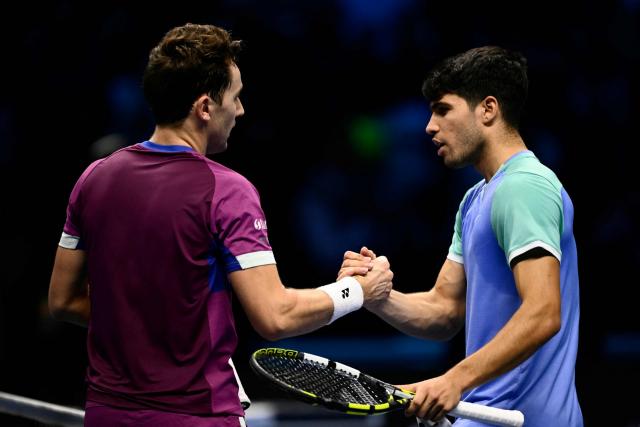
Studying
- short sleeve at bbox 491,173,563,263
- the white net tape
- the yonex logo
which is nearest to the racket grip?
short sleeve at bbox 491,173,563,263

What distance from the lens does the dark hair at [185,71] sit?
126 inches

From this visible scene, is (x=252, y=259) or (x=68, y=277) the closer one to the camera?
(x=252, y=259)

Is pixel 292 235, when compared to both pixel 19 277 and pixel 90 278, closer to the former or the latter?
pixel 19 277

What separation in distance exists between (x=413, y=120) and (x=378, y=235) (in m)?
0.97

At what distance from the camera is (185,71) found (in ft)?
10.5

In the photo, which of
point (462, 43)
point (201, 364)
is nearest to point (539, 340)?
point (201, 364)

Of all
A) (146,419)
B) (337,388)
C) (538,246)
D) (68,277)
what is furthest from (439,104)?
(146,419)

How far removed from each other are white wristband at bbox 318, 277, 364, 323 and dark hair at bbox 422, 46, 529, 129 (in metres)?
0.79

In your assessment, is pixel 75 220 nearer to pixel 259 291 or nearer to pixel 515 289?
pixel 259 291

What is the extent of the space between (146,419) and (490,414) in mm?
1041

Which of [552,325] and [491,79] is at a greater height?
[491,79]


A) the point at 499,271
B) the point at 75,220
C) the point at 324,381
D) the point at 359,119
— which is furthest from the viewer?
the point at 359,119

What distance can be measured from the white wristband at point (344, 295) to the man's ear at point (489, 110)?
742mm

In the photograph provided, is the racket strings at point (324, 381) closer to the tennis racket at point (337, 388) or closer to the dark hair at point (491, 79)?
the tennis racket at point (337, 388)
